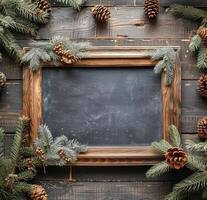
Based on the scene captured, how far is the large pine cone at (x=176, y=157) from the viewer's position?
69.3 inches

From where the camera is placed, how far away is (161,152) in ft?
5.98

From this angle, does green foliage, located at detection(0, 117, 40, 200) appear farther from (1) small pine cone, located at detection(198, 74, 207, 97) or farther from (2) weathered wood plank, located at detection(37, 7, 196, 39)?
(1) small pine cone, located at detection(198, 74, 207, 97)

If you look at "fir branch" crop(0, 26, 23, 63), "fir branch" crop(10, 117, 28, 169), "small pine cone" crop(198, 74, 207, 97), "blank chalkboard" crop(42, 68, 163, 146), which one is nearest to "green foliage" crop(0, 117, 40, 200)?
"fir branch" crop(10, 117, 28, 169)

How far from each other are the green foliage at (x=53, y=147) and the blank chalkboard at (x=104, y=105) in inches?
1.9

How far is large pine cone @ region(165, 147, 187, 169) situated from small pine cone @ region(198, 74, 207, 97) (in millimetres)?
229

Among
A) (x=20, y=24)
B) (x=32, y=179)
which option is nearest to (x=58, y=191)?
(x=32, y=179)

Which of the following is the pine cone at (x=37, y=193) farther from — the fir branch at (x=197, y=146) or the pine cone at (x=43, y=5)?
the pine cone at (x=43, y=5)

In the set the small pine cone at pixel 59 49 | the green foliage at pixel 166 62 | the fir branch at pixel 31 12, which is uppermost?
the fir branch at pixel 31 12

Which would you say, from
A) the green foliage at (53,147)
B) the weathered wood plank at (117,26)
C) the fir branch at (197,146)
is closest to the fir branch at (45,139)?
the green foliage at (53,147)

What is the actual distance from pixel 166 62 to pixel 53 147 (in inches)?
18.0

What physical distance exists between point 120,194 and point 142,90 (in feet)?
1.15

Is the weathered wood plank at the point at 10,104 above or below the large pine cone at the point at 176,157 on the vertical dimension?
Answer: above

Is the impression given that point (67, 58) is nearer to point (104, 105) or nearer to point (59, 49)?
point (59, 49)

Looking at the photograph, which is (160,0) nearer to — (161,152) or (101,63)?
(101,63)
